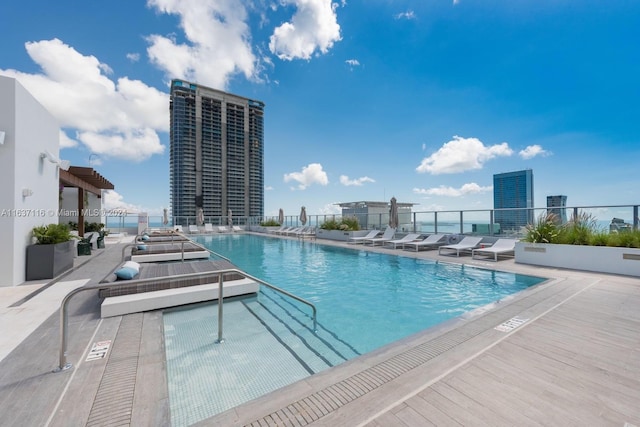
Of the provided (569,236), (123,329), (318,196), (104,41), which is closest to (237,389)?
(123,329)

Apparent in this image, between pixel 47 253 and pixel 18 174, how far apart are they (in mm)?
1720

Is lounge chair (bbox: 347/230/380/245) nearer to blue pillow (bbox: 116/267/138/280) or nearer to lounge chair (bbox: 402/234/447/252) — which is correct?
lounge chair (bbox: 402/234/447/252)

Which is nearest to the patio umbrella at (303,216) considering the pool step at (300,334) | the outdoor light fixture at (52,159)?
the outdoor light fixture at (52,159)

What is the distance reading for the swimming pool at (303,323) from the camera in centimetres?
229

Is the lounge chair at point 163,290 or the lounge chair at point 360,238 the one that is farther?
the lounge chair at point 360,238

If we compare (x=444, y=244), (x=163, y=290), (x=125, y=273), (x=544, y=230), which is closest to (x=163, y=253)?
(x=125, y=273)

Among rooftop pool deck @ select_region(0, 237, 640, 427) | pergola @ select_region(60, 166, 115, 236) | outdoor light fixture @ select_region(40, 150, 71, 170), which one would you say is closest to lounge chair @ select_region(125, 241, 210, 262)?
outdoor light fixture @ select_region(40, 150, 71, 170)

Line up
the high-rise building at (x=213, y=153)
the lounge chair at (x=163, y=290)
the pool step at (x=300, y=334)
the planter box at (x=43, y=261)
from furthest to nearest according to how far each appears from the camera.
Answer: the high-rise building at (x=213, y=153), the planter box at (x=43, y=261), the lounge chair at (x=163, y=290), the pool step at (x=300, y=334)

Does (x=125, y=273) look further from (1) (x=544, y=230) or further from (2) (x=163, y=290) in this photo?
(1) (x=544, y=230)

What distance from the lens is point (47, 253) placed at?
18.5 ft

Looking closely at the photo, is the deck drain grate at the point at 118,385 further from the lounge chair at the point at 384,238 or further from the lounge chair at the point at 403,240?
the lounge chair at the point at 384,238

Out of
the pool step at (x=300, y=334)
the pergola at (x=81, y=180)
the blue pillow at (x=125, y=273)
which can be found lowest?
the pool step at (x=300, y=334)

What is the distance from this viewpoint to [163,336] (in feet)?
10.0

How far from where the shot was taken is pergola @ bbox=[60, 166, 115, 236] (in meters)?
8.82
